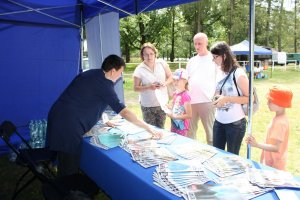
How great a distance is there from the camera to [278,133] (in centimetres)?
203

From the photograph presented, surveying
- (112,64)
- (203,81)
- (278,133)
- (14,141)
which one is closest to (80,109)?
(112,64)

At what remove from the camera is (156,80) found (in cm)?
344

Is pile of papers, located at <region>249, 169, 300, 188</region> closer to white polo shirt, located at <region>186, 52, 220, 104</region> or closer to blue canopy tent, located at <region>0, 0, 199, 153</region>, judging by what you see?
white polo shirt, located at <region>186, 52, 220, 104</region>

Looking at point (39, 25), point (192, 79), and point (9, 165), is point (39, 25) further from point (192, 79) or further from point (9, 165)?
point (192, 79)

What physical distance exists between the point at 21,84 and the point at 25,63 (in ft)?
0.98

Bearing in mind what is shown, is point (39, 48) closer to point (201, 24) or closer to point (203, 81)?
point (203, 81)

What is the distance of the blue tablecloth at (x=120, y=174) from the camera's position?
1609mm

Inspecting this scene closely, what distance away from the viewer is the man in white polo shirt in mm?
3150

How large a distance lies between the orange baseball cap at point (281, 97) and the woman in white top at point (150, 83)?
55.9 inches

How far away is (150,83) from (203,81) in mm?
594

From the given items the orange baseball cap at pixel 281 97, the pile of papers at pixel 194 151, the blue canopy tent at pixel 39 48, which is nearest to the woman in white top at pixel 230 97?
the orange baseball cap at pixel 281 97

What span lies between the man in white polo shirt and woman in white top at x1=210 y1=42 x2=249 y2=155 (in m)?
0.57

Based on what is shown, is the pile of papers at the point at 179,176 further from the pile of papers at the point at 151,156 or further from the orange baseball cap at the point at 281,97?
the orange baseball cap at the point at 281,97

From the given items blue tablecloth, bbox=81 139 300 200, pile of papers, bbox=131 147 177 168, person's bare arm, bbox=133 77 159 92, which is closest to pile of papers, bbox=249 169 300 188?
blue tablecloth, bbox=81 139 300 200
